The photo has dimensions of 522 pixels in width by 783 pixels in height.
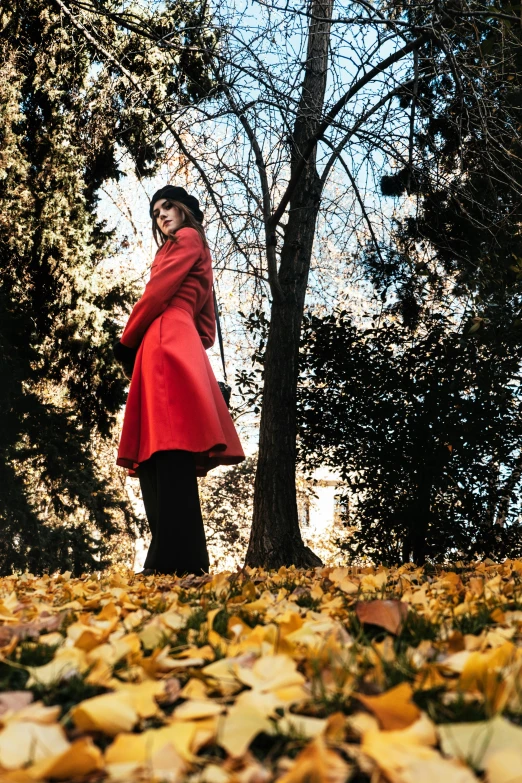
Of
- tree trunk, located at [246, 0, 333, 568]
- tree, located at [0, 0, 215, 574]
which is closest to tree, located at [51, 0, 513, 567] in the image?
tree trunk, located at [246, 0, 333, 568]

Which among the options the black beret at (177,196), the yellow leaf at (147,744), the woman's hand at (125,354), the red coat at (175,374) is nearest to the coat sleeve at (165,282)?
the red coat at (175,374)

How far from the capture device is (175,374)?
12.1ft

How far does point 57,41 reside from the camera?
25.1 ft

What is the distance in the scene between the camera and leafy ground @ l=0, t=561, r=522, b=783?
2.42 feet

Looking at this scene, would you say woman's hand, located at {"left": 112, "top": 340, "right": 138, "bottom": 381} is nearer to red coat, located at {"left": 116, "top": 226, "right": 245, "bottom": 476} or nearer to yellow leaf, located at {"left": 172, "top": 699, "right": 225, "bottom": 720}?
red coat, located at {"left": 116, "top": 226, "right": 245, "bottom": 476}

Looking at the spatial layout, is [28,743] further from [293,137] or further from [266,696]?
[293,137]

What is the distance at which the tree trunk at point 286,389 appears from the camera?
486cm

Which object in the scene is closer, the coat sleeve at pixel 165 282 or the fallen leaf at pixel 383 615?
the fallen leaf at pixel 383 615

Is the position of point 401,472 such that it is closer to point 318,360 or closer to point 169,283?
point 318,360

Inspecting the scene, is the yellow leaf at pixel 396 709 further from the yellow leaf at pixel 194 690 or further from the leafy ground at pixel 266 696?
the yellow leaf at pixel 194 690

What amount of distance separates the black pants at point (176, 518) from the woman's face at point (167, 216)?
141cm

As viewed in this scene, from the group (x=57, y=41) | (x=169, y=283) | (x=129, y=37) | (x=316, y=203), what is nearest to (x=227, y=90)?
(x=169, y=283)

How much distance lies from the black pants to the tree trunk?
128 cm

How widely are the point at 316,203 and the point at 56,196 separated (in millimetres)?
3727
